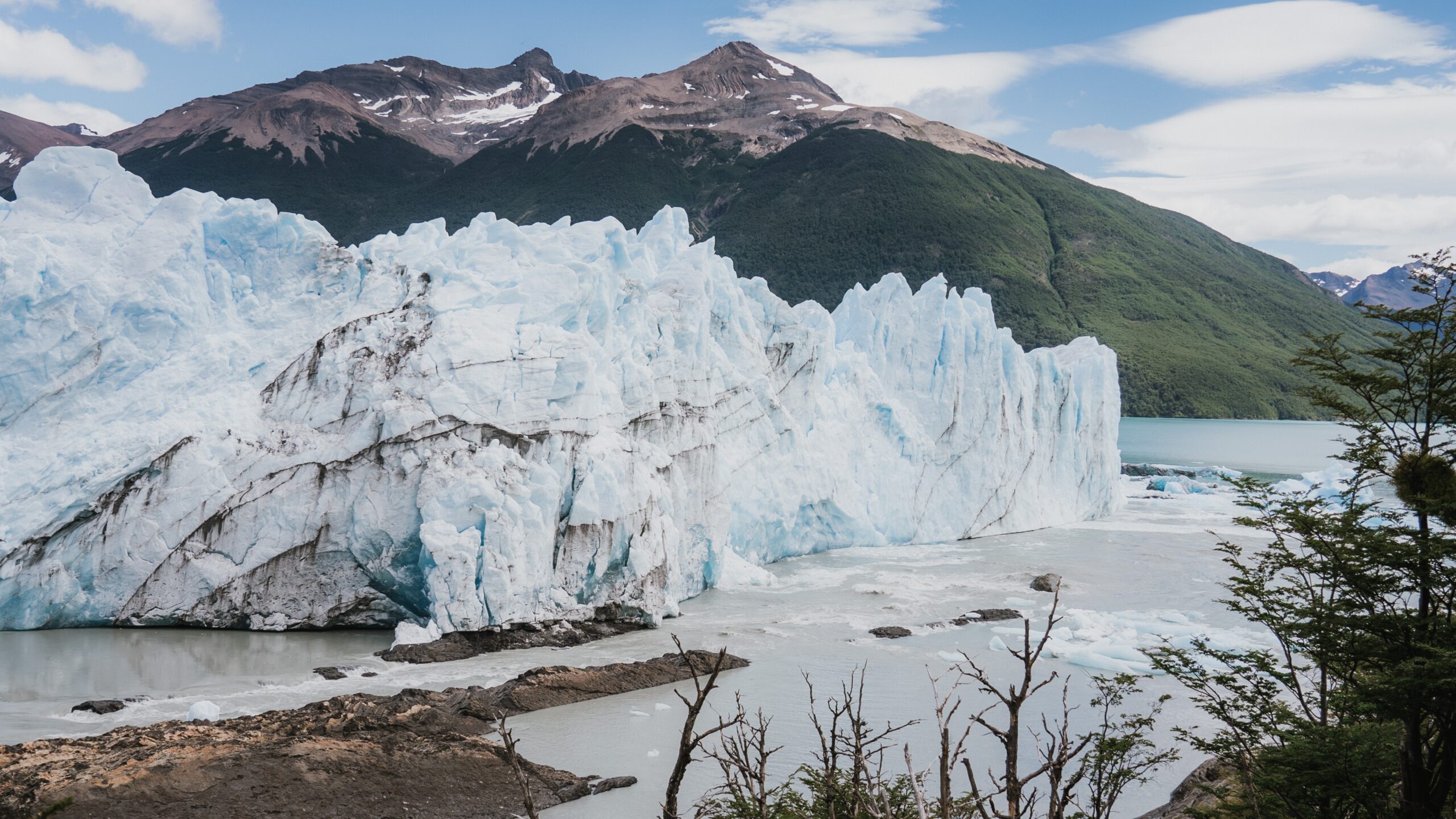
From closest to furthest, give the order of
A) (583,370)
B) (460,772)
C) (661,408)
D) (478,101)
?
1. (460,772)
2. (583,370)
3. (661,408)
4. (478,101)

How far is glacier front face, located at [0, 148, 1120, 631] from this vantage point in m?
16.8

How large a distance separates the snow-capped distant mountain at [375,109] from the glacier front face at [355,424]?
91.6 m

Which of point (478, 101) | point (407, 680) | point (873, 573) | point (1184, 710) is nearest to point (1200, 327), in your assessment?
point (873, 573)

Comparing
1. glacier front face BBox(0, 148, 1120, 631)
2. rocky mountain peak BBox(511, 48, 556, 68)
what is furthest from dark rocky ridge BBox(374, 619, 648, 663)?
rocky mountain peak BBox(511, 48, 556, 68)

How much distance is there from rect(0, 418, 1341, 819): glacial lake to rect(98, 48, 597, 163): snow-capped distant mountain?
321 ft

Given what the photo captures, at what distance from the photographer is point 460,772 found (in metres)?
11.5

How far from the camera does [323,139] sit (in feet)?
359

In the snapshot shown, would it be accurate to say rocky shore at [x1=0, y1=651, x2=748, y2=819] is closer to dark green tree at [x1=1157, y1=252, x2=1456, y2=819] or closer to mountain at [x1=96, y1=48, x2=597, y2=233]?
dark green tree at [x1=1157, y1=252, x2=1456, y2=819]

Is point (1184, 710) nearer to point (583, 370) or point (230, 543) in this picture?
point (583, 370)

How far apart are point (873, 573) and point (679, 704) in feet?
32.7

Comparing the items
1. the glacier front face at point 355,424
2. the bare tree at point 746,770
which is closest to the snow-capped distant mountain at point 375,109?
the glacier front face at point 355,424

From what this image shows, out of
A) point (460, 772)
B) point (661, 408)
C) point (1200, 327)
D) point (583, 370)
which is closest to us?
point (460, 772)

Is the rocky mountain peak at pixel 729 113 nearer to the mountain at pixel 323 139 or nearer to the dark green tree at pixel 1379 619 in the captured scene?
the mountain at pixel 323 139

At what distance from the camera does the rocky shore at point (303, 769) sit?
974 centimetres
